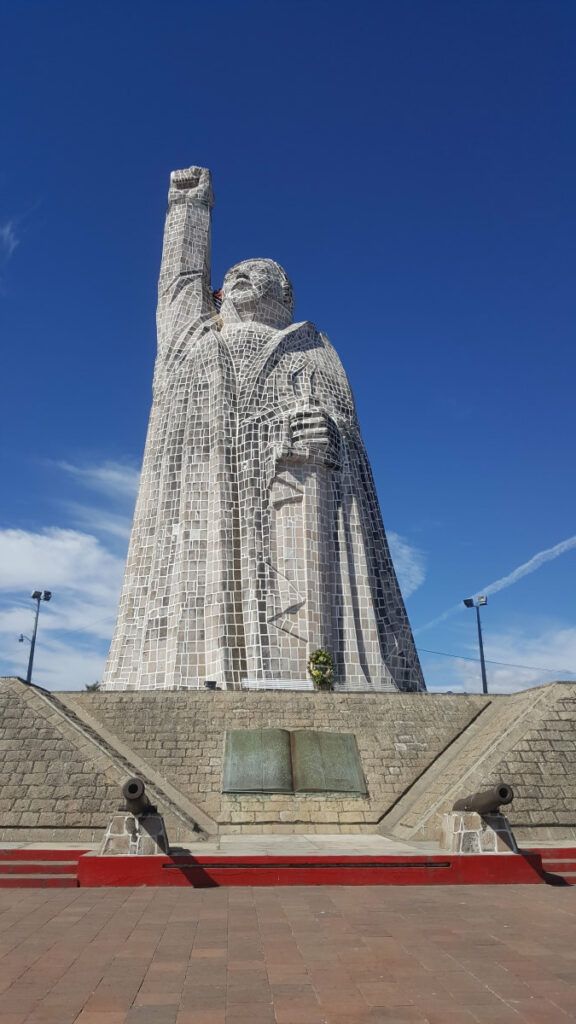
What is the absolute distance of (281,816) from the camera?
38.0ft

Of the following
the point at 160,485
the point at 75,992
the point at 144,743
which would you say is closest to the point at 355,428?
the point at 160,485

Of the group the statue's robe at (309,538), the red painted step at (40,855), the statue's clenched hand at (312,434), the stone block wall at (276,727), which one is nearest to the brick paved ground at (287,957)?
the red painted step at (40,855)

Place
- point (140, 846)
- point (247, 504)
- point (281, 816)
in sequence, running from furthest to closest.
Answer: point (247, 504) < point (281, 816) < point (140, 846)

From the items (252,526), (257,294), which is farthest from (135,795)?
(257,294)

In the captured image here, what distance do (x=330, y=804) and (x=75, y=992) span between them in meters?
7.72

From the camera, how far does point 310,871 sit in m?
8.38

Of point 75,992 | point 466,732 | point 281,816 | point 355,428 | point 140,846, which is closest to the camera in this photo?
point 75,992

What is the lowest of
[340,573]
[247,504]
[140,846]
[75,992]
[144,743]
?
[75,992]

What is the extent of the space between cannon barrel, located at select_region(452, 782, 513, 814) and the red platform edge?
0.49m

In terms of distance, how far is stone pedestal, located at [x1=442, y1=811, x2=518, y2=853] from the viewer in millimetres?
8523

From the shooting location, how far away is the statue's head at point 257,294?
71.3ft

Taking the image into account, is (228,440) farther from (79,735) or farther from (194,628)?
(79,735)

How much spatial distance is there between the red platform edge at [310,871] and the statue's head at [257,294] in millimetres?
16332

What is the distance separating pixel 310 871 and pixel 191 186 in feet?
68.7
